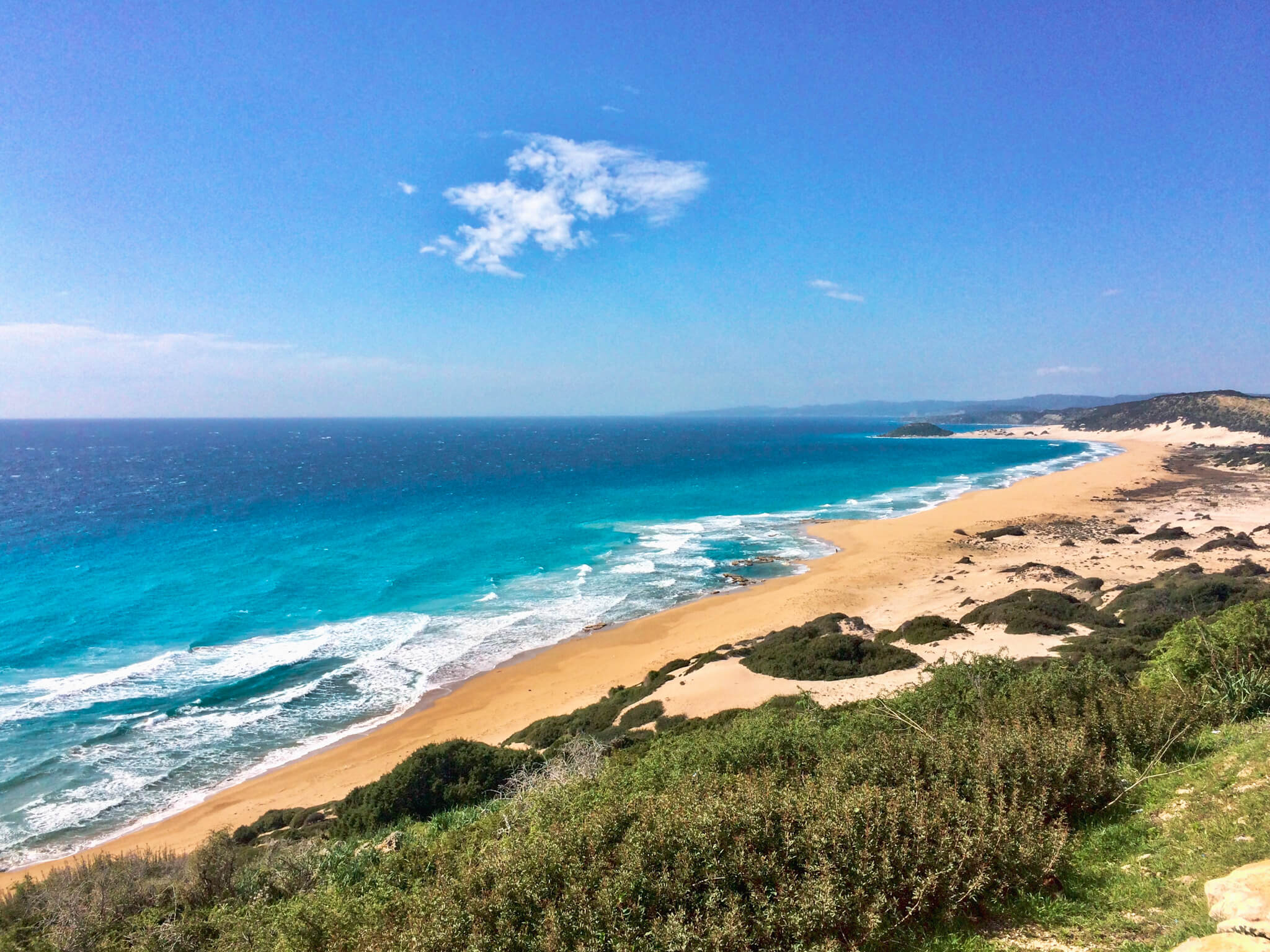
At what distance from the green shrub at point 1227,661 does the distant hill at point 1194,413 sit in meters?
140

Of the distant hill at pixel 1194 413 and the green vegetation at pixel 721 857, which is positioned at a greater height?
the distant hill at pixel 1194 413

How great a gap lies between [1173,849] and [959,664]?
22.0 ft

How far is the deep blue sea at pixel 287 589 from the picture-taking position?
70.4ft

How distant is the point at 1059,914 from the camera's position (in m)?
6.39

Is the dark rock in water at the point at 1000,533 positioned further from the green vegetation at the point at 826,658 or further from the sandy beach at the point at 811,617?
the green vegetation at the point at 826,658

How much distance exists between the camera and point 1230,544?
3541 centimetres

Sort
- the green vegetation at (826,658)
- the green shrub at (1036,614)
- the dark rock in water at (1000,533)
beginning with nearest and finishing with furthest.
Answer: the green vegetation at (826,658) → the green shrub at (1036,614) → the dark rock in water at (1000,533)

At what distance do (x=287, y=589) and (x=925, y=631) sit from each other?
3676cm

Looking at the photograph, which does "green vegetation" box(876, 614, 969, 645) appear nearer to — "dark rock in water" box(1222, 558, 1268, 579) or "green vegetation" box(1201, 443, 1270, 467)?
"dark rock in water" box(1222, 558, 1268, 579)

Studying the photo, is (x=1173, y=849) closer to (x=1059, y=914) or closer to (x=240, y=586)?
(x=1059, y=914)

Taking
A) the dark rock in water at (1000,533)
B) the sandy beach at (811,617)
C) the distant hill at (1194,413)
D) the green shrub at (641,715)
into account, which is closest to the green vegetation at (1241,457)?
the sandy beach at (811,617)

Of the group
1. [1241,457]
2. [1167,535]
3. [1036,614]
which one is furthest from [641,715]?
[1241,457]

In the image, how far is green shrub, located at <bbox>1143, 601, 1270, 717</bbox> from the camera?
1128cm

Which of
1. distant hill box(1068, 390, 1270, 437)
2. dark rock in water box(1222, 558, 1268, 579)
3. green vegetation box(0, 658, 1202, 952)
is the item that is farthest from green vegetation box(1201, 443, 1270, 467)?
green vegetation box(0, 658, 1202, 952)
